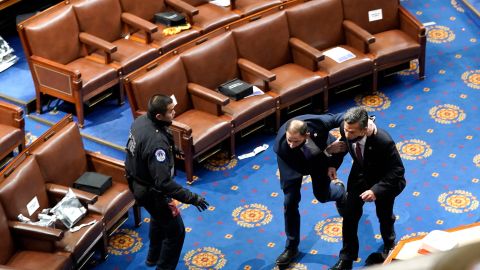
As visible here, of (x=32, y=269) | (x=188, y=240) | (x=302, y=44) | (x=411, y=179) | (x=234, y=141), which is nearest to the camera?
(x=32, y=269)

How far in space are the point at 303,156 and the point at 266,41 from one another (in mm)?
2545

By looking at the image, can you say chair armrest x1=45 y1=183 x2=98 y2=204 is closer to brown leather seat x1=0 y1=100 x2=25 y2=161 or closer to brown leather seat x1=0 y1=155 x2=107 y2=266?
brown leather seat x1=0 y1=155 x2=107 y2=266

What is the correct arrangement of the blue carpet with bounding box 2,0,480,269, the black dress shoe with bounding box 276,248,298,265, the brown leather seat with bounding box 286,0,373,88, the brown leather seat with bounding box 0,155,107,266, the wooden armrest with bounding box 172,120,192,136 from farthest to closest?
the brown leather seat with bounding box 286,0,373,88 → the wooden armrest with bounding box 172,120,192,136 → the blue carpet with bounding box 2,0,480,269 → the black dress shoe with bounding box 276,248,298,265 → the brown leather seat with bounding box 0,155,107,266

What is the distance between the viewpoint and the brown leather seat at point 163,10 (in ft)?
23.8

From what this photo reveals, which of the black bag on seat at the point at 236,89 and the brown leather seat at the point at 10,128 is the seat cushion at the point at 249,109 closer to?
the black bag on seat at the point at 236,89

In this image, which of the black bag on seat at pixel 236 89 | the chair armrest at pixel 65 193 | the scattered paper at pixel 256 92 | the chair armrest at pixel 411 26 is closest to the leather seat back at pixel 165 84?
the black bag on seat at pixel 236 89

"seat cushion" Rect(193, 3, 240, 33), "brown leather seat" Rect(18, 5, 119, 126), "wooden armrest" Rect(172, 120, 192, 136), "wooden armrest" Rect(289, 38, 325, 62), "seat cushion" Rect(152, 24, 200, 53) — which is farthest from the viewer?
"seat cushion" Rect(193, 3, 240, 33)

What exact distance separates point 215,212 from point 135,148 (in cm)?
153

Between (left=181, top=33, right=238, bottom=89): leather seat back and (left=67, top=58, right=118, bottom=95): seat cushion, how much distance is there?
36.2 inches

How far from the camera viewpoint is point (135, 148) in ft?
14.4

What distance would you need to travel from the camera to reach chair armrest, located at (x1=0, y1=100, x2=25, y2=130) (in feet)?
19.8

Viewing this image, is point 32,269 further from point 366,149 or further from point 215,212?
point 366,149

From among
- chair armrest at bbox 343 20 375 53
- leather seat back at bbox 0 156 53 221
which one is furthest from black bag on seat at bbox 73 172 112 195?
chair armrest at bbox 343 20 375 53

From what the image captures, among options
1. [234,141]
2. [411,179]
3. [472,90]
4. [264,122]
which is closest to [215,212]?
[234,141]
